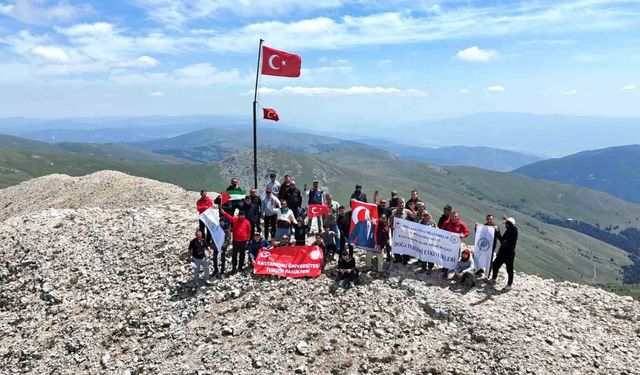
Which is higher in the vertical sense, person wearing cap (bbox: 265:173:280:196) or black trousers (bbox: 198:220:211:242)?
person wearing cap (bbox: 265:173:280:196)

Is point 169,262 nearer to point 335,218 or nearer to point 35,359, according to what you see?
point 35,359

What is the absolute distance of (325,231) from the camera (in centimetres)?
2180

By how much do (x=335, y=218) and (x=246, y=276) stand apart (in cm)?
534

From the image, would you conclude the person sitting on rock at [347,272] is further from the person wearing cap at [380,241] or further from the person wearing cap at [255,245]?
the person wearing cap at [255,245]

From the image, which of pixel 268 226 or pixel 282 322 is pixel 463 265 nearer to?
pixel 282 322

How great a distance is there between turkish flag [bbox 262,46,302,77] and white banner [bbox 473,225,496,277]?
555 inches

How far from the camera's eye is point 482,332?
16.4 meters

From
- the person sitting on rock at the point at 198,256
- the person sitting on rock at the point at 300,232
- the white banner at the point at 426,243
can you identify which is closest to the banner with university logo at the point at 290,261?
the person sitting on rock at the point at 300,232

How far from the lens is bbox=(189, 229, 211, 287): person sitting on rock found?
19.7 meters

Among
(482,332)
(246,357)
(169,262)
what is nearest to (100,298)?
(169,262)

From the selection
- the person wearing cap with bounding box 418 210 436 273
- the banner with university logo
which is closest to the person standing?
the banner with university logo

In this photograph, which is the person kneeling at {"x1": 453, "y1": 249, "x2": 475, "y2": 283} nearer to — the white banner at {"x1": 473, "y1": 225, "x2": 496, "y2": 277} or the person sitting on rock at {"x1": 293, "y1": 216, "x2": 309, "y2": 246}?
the white banner at {"x1": 473, "y1": 225, "x2": 496, "y2": 277}

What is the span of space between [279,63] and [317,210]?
952cm

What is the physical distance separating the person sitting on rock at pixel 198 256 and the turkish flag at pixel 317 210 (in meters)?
6.57
